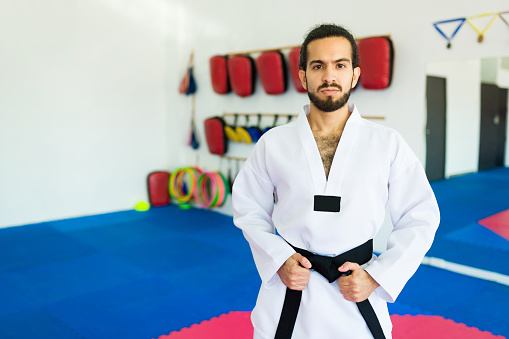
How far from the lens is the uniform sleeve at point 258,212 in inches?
59.2

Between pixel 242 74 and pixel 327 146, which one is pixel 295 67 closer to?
pixel 242 74

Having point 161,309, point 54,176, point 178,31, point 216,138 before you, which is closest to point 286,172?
point 161,309

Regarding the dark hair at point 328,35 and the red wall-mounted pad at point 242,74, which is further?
the red wall-mounted pad at point 242,74

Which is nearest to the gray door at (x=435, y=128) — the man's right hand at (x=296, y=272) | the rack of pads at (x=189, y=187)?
the rack of pads at (x=189, y=187)

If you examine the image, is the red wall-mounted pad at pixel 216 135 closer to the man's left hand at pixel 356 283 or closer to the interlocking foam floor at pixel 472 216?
the interlocking foam floor at pixel 472 216

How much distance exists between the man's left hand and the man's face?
A: 517 mm

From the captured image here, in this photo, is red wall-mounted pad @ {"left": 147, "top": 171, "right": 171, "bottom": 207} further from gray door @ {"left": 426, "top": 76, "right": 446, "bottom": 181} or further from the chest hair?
the chest hair

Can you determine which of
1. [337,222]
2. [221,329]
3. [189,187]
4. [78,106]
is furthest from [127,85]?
[337,222]

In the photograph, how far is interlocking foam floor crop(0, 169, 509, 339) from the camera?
2.88m

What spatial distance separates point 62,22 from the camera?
5.48 m

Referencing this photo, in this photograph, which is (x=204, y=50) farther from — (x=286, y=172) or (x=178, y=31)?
(x=286, y=172)

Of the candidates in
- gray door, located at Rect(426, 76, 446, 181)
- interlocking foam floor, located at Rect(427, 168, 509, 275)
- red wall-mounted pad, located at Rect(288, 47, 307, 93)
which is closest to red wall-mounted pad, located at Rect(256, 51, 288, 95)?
red wall-mounted pad, located at Rect(288, 47, 307, 93)

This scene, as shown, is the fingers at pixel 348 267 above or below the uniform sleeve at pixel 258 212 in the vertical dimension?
below

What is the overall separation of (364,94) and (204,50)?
257cm
